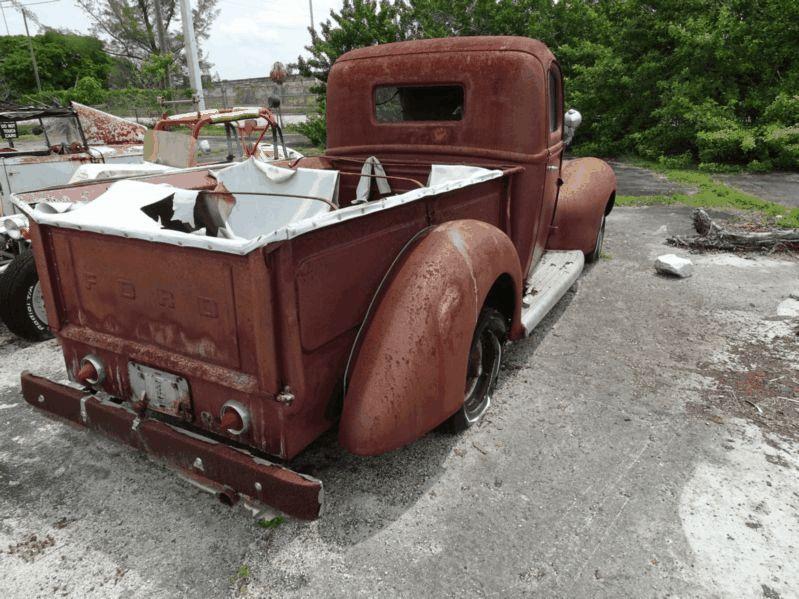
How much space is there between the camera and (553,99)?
4227mm

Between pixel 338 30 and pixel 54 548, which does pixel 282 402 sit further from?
pixel 338 30

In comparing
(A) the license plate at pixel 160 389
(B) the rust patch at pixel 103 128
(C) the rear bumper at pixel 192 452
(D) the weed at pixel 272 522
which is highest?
(B) the rust patch at pixel 103 128

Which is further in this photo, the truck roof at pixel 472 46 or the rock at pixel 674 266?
the rock at pixel 674 266

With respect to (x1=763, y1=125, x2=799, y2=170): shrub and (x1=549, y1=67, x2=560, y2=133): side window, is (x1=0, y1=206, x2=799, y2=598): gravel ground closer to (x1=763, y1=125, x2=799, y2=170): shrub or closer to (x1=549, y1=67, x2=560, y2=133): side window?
(x1=549, y1=67, x2=560, y2=133): side window

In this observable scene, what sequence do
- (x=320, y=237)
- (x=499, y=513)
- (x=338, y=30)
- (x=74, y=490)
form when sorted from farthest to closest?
1. (x=338, y=30)
2. (x=74, y=490)
3. (x=499, y=513)
4. (x=320, y=237)

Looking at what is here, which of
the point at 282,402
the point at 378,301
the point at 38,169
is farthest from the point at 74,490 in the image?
the point at 38,169

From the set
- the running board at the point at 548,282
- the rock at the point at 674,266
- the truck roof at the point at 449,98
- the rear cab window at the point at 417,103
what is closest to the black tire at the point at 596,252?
the rock at the point at 674,266

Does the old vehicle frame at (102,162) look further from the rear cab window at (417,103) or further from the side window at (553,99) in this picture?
the side window at (553,99)

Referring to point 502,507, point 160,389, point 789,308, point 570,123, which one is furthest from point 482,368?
point 789,308

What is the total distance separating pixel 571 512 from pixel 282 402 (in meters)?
1.41

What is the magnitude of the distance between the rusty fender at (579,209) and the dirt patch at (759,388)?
1.59m

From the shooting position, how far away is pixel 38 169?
19.6 ft

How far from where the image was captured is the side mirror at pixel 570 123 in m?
4.38

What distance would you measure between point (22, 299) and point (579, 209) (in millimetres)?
4592
